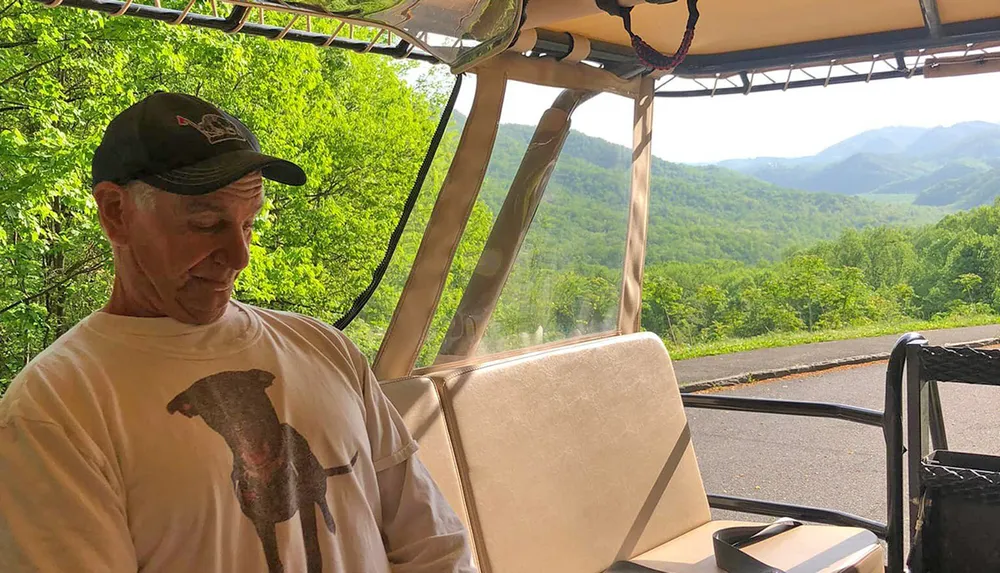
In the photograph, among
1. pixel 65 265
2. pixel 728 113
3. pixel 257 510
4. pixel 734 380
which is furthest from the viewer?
pixel 728 113

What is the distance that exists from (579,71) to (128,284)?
160cm

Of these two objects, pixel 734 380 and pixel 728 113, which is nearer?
pixel 734 380

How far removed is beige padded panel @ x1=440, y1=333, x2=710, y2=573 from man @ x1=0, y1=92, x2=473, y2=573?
0.61 meters

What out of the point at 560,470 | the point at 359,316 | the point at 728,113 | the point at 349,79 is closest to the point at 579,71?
the point at 359,316

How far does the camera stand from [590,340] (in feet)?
8.70

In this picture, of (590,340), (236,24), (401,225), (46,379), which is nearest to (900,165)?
(590,340)

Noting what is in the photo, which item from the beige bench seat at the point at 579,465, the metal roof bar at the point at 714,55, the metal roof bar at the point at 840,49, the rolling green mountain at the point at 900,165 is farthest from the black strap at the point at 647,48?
the rolling green mountain at the point at 900,165

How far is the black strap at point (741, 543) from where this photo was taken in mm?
2182

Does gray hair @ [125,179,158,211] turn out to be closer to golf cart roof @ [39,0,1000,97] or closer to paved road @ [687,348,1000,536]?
golf cart roof @ [39,0,1000,97]

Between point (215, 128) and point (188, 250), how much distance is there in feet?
0.62

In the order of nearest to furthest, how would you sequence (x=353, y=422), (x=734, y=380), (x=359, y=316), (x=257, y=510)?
(x=257, y=510)
(x=353, y=422)
(x=359, y=316)
(x=734, y=380)

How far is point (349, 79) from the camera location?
1134cm

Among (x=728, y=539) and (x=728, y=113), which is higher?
(x=728, y=113)

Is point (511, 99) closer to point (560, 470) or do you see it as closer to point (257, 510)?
point (560, 470)
